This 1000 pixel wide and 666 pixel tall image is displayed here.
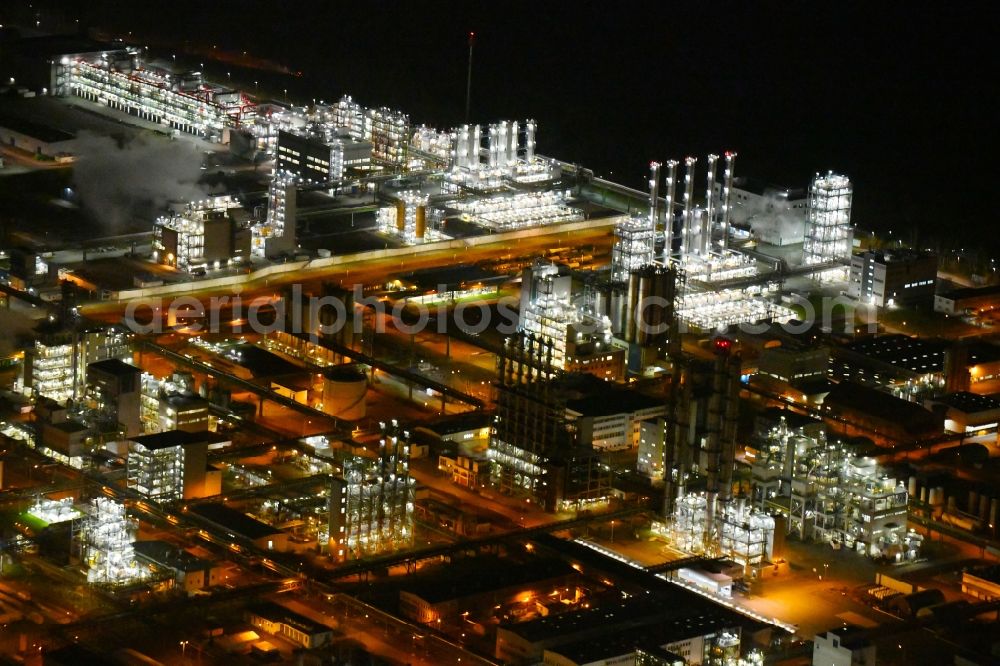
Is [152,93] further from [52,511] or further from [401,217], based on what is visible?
[52,511]

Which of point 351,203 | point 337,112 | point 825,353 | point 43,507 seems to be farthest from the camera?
point 337,112

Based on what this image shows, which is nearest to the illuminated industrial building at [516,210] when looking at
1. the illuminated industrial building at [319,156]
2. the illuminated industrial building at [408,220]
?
the illuminated industrial building at [408,220]

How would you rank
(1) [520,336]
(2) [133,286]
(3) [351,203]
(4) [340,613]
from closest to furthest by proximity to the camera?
(4) [340,613], (1) [520,336], (2) [133,286], (3) [351,203]

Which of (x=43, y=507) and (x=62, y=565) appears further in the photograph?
(x=43, y=507)

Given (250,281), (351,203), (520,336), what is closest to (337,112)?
(351,203)

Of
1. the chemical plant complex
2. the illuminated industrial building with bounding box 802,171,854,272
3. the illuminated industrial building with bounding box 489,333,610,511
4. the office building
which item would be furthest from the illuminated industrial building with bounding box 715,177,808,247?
the illuminated industrial building with bounding box 489,333,610,511

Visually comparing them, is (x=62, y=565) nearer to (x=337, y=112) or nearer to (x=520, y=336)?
(x=520, y=336)
